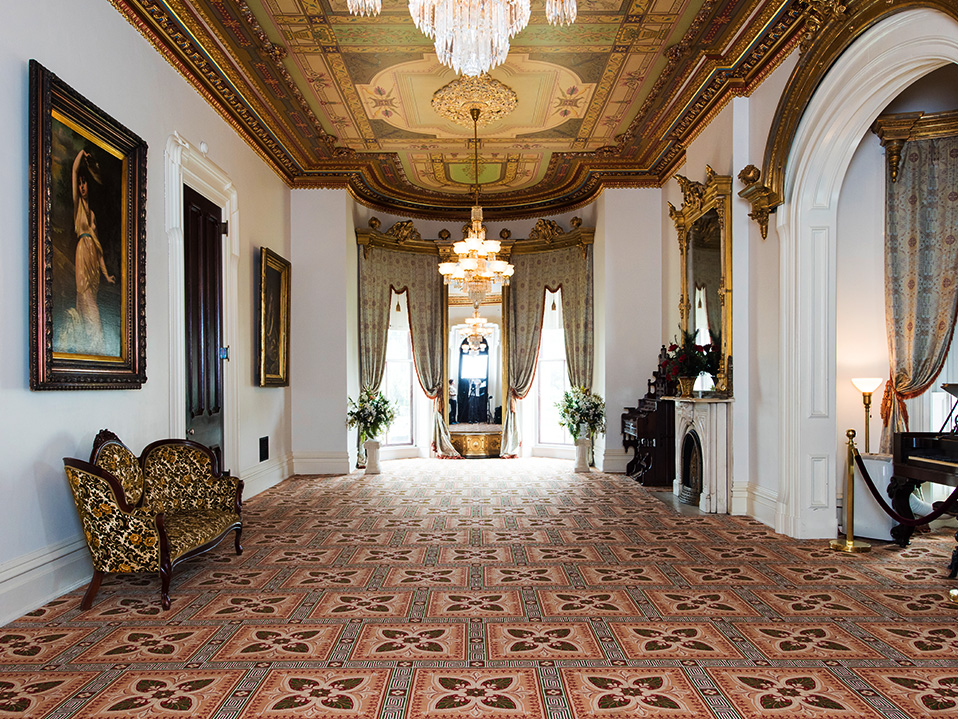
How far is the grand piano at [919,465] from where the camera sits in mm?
4613

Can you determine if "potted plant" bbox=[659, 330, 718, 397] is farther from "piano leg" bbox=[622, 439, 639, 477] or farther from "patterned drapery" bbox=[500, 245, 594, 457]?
"patterned drapery" bbox=[500, 245, 594, 457]

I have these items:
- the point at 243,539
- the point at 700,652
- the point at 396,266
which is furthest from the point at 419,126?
the point at 700,652

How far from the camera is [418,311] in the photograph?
465 inches

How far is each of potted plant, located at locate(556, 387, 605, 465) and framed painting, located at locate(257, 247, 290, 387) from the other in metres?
4.22

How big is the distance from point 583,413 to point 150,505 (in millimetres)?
6945

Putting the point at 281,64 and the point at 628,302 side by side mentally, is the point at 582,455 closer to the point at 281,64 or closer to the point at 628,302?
the point at 628,302

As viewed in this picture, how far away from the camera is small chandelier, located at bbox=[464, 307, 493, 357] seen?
39.9 ft

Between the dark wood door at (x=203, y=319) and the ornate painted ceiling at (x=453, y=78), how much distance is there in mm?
1291

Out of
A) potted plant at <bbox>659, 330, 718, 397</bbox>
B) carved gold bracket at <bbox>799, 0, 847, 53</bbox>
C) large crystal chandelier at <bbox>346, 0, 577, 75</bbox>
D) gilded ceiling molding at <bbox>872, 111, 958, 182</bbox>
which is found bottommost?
potted plant at <bbox>659, 330, 718, 397</bbox>

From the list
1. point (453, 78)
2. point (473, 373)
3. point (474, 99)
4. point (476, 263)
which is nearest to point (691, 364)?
point (476, 263)

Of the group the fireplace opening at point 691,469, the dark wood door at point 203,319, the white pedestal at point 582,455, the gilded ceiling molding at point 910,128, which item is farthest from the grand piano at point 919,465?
the dark wood door at point 203,319

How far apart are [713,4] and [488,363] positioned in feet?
28.9

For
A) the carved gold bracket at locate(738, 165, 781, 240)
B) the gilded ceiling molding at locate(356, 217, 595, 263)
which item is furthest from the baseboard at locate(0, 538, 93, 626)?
the gilded ceiling molding at locate(356, 217, 595, 263)

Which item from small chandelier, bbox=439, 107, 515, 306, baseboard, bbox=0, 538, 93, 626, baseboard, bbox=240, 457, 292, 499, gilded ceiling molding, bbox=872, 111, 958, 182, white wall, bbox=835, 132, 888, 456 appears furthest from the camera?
small chandelier, bbox=439, 107, 515, 306
